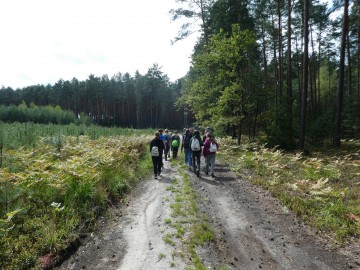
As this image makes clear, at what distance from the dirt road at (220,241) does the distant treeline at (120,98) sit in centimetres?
6407

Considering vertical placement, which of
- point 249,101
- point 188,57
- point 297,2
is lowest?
point 249,101

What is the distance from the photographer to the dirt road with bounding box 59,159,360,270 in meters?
4.62

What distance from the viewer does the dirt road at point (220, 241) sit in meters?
4.62

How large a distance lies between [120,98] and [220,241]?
72307 millimetres

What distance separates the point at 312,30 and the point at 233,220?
3308cm

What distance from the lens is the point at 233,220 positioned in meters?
6.59

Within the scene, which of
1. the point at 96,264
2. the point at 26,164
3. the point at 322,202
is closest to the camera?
the point at 96,264

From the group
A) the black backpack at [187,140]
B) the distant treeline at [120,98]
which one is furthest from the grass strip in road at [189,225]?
the distant treeline at [120,98]

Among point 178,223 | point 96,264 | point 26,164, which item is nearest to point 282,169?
point 178,223

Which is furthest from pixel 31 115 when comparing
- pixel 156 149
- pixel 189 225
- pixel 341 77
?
pixel 341 77

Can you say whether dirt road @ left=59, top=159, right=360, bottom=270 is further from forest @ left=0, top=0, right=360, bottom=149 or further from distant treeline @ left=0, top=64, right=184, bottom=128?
distant treeline @ left=0, top=64, right=184, bottom=128

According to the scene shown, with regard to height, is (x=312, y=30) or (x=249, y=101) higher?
(x=312, y=30)

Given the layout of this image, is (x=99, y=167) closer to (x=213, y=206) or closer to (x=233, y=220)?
(x=213, y=206)

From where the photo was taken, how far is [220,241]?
543 centimetres
